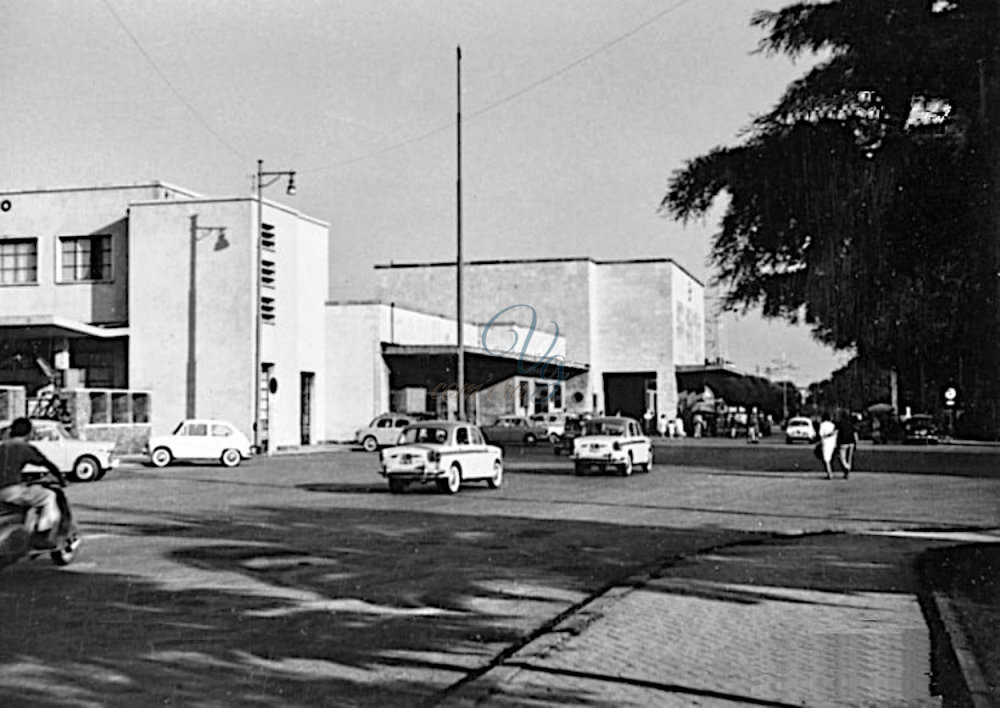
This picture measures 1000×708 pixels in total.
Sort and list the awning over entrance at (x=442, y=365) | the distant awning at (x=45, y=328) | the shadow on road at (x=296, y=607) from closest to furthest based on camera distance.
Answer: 1. the shadow on road at (x=296, y=607)
2. the distant awning at (x=45, y=328)
3. the awning over entrance at (x=442, y=365)

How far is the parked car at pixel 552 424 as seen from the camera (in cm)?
5675

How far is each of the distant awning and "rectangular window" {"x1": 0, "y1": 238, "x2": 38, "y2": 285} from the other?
3747mm

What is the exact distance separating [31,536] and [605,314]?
76.8 m

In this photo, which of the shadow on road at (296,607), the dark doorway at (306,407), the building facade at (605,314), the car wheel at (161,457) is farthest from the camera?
the building facade at (605,314)

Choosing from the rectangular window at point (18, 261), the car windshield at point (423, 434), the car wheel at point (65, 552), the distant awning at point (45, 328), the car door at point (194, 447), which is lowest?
the car wheel at point (65, 552)

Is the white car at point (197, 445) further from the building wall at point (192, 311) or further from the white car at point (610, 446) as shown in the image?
the white car at point (610, 446)

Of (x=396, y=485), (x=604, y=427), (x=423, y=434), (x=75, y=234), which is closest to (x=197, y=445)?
(x=604, y=427)

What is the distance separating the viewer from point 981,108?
53.6 ft

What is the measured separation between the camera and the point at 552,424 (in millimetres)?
58406

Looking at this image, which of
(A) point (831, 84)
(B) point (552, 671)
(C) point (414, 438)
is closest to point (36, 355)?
(C) point (414, 438)

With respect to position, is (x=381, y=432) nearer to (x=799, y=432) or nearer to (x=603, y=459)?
(x=603, y=459)

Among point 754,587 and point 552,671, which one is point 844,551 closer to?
point 754,587

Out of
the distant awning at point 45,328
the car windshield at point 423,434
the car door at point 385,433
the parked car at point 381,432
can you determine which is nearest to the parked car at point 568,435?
the parked car at point 381,432

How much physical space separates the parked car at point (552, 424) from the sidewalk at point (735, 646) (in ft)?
146
